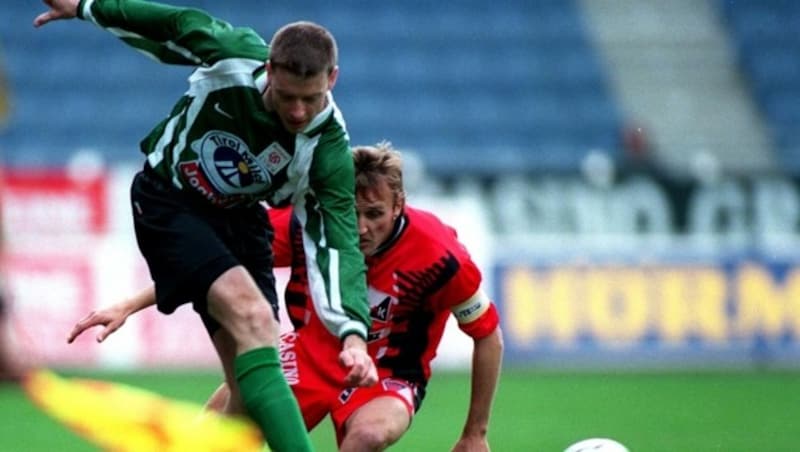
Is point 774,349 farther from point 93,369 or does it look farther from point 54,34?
point 54,34

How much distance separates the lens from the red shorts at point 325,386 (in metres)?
5.60

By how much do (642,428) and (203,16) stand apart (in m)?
4.26

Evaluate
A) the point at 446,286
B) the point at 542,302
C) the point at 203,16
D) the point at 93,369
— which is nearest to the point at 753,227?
the point at 542,302

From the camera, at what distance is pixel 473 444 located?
5.53 m

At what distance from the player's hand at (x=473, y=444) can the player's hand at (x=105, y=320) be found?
4.10 ft

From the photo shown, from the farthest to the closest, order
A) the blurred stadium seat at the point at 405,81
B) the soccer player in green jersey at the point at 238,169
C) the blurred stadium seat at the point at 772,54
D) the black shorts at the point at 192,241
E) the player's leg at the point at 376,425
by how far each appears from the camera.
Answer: the blurred stadium seat at the point at 772,54 < the blurred stadium seat at the point at 405,81 < the player's leg at the point at 376,425 < the black shorts at the point at 192,241 < the soccer player in green jersey at the point at 238,169

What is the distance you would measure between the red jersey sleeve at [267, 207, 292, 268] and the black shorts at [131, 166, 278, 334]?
0.26 metres

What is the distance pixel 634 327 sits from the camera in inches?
485

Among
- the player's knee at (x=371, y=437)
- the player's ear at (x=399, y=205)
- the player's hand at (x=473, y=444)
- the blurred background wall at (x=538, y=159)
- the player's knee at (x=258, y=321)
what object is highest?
the player's ear at (x=399, y=205)

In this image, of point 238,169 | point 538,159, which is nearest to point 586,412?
point 238,169

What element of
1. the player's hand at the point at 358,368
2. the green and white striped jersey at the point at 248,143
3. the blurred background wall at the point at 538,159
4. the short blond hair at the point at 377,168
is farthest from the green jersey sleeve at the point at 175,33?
the blurred background wall at the point at 538,159

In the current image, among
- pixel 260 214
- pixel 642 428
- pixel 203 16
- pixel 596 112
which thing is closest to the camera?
pixel 203 16

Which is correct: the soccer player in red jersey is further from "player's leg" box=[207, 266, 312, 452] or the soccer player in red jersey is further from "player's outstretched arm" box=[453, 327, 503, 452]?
"player's leg" box=[207, 266, 312, 452]

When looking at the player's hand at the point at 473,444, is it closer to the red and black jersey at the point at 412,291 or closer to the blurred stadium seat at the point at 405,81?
the red and black jersey at the point at 412,291
